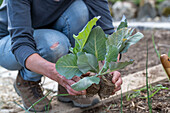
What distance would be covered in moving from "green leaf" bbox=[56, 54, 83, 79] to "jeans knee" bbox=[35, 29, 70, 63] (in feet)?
1.38

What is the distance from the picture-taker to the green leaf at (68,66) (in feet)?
3.23

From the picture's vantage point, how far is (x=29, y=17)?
1319mm

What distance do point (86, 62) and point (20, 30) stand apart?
494 millimetres

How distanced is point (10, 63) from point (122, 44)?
0.85 meters

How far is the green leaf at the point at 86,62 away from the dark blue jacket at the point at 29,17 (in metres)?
0.35

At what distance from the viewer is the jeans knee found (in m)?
1.40

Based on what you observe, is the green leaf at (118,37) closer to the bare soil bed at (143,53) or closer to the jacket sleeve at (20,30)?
the jacket sleeve at (20,30)

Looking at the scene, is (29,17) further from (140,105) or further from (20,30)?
(140,105)

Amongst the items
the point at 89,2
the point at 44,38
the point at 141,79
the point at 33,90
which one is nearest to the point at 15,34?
the point at 44,38

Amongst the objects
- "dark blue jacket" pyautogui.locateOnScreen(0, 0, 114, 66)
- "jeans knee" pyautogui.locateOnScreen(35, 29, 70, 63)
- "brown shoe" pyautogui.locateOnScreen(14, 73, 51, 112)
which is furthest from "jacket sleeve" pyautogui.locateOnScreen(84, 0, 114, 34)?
"brown shoe" pyautogui.locateOnScreen(14, 73, 51, 112)

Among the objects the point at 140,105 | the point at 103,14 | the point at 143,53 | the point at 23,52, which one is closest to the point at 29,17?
the point at 23,52

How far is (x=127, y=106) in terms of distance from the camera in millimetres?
1441

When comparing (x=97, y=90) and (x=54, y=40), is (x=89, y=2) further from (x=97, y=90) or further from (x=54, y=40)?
(x=97, y=90)

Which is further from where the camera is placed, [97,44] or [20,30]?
[20,30]
